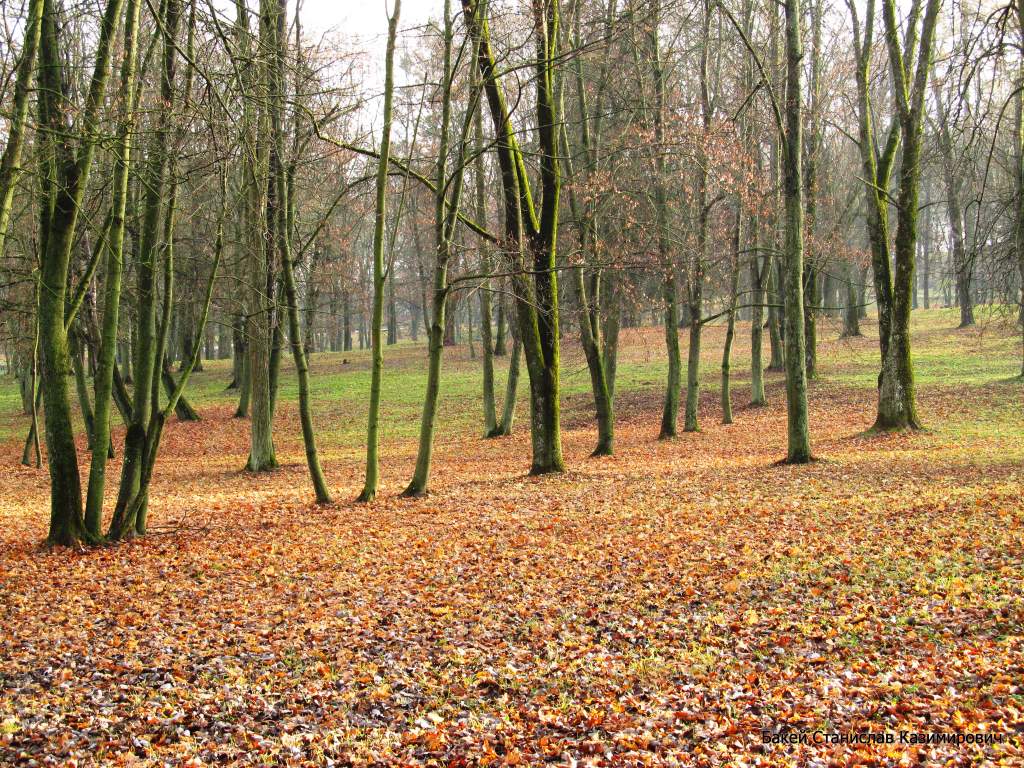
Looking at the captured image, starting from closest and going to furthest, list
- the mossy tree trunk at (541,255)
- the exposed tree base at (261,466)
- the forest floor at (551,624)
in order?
1. the forest floor at (551,624)
2. the mossy tree trunk at (541,255)
3. the exposed tree base at (261,466)

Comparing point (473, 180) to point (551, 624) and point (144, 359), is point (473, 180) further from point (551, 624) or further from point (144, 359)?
point (551, 624)

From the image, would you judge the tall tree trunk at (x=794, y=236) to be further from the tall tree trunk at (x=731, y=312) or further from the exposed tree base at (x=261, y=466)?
the exposed tree base at (x=261, y=466)

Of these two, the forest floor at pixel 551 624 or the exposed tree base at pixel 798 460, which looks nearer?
the forest floor at pixel 551 624

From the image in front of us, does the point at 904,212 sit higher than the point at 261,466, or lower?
higher

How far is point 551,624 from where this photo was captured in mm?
6891

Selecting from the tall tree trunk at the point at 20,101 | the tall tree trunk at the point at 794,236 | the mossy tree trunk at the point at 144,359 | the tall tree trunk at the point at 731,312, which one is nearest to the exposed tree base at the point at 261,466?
the mossy tree trunk at the point at 144,359

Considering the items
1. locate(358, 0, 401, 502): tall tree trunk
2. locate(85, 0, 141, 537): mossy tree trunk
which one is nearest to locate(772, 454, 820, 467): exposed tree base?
locate(358, 0, 401, 502): tall tree trunk

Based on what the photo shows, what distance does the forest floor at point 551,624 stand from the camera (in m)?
4.91

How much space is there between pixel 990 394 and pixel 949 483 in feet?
41.6

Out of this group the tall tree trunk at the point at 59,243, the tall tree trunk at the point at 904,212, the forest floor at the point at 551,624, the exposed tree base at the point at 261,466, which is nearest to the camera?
the forest floor at the point at 551,624

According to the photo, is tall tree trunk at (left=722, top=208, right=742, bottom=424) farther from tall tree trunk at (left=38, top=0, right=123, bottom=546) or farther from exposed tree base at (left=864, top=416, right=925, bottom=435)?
tall tree trunk at (left=38, top=0, right=123, bottom=546)

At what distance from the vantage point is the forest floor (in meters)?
4.91

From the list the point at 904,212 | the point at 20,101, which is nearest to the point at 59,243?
the point at 20,101

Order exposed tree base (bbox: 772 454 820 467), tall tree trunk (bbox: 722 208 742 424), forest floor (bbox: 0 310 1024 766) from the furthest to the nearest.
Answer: tall tree trunk (bbox: 722 208 742 424), exposed tree base (bbox: 772 454 820 467), forest floor (bbox: 0 310 1024 766)
